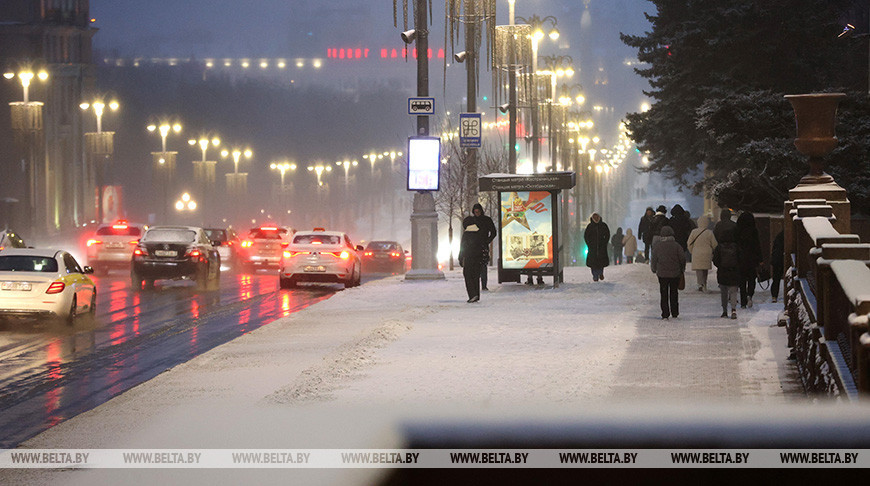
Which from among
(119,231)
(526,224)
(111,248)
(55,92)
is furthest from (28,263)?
(55,92)

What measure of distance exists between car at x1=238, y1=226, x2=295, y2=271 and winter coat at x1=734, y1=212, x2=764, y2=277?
24.9m

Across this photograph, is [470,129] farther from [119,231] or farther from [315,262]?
[119,231]

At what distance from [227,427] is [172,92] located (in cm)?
14207

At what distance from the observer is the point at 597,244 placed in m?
30.8

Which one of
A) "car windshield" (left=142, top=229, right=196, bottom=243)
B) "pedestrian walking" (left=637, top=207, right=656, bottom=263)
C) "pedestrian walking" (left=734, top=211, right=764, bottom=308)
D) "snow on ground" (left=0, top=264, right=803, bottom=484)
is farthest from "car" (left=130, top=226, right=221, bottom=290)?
"pedestrian walking" (left=734, top=211, right=764, bottom=308)

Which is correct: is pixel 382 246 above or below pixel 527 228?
below

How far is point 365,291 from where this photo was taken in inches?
1092

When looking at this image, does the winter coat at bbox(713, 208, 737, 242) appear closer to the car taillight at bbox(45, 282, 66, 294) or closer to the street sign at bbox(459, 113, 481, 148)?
the car taillight at bbox(45, 282, 66, 294)

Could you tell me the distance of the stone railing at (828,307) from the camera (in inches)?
289

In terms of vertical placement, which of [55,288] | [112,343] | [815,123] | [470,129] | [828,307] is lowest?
[112,343]

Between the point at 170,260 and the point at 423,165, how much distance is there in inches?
261

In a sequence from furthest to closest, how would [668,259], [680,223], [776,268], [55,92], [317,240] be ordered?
[55,92] → [317,240] → [680,223] → [776,268] → [668,259]

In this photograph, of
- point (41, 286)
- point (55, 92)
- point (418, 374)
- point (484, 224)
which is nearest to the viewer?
point (418, 374)

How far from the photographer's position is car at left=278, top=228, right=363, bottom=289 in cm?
3153
